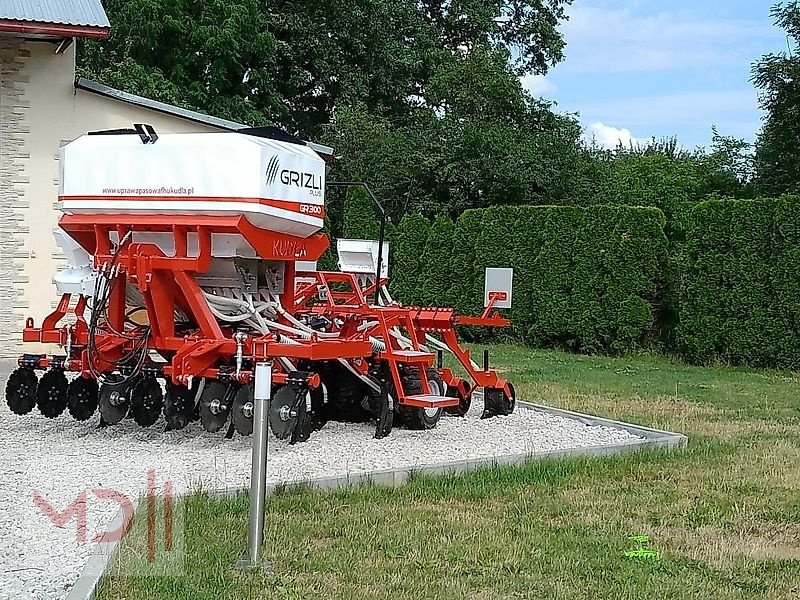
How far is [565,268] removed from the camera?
17234 millimetres

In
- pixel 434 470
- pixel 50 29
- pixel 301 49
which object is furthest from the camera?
pixel 301 49

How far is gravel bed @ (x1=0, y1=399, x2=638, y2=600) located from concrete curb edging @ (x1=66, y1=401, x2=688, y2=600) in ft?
0.34

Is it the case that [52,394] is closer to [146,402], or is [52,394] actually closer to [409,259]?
[146,402]

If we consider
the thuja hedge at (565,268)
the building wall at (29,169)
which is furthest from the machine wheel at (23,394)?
the thuja hedge at (565,268)

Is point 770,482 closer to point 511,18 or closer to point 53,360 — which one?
point 53,360

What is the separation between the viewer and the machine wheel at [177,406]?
7.80m

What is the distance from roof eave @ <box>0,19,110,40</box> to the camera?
1165 centimetres

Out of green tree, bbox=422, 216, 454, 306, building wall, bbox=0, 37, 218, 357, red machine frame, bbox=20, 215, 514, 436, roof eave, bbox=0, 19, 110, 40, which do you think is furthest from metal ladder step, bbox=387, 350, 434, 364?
green tree, bbox=422, 216, 454, 306

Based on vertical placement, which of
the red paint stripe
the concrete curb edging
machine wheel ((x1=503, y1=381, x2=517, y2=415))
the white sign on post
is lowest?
the concrete curb edging

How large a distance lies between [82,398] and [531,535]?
419cm

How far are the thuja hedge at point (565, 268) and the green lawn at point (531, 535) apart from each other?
804cm

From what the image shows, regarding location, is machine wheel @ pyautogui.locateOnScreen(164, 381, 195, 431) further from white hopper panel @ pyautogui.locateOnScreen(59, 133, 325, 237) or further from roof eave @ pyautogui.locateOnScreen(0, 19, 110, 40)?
roof eave @ pyautogui.locateOnScreen(0, 19, 110, 40)

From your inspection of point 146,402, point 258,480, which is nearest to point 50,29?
point 146,402

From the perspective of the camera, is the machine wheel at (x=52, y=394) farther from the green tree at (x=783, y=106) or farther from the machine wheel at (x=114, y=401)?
the green tree at (x=783, y=106)
